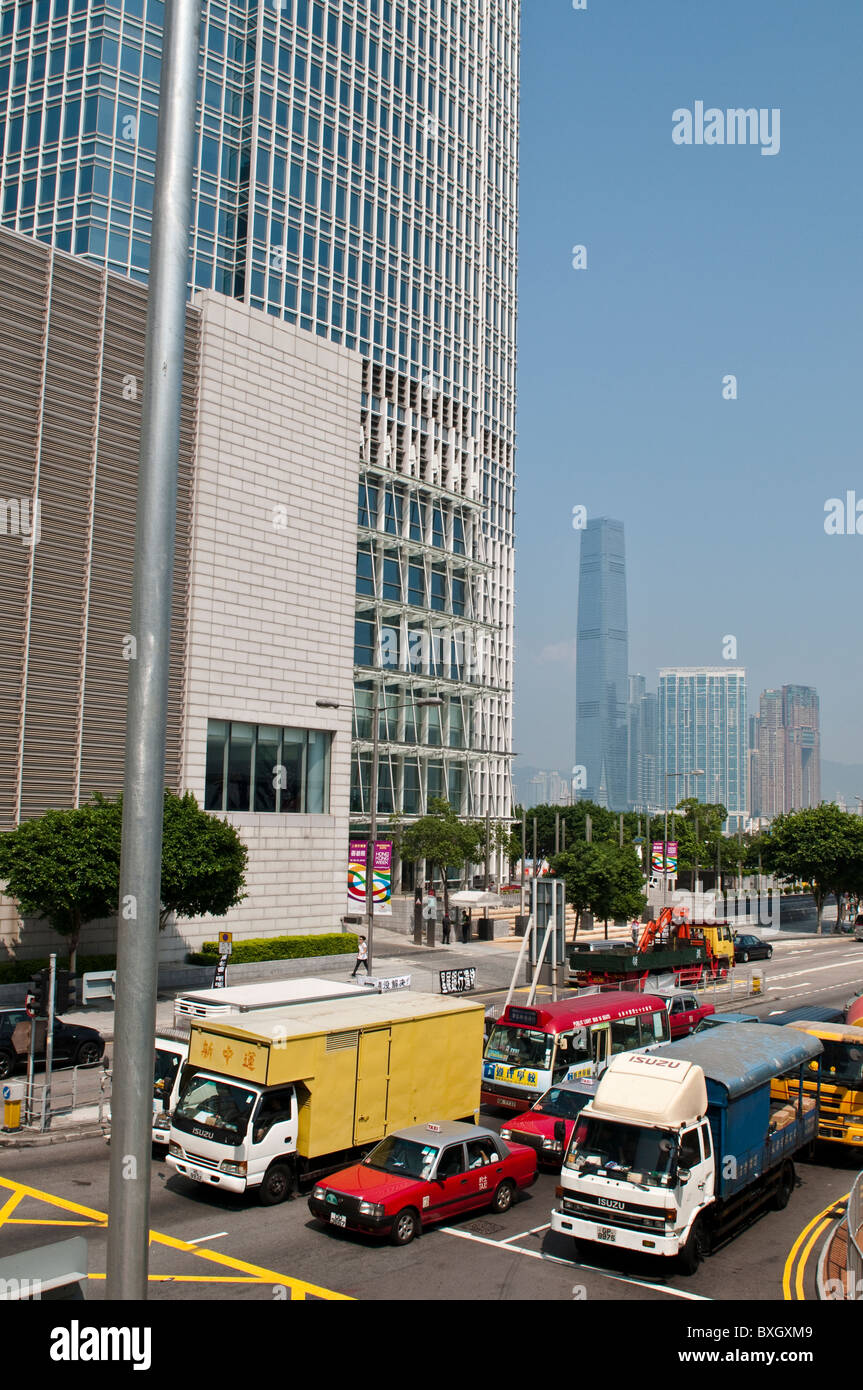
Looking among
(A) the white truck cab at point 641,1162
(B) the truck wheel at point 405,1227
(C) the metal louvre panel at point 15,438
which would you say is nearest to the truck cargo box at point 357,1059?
(B) the truck wheel at point 405,1227

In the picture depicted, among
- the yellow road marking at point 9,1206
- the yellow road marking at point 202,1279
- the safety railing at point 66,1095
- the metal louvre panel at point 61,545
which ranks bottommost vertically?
the safety railing at point 66,1095

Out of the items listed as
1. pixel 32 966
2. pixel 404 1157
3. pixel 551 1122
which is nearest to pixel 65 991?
pixel 32 966

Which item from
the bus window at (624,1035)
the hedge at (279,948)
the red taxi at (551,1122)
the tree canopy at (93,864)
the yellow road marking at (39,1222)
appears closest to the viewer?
the yellow road marking at (39,1222)

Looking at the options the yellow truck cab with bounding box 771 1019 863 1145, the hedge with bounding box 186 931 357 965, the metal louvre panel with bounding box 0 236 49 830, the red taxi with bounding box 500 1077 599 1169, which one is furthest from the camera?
the hedge with bounding box 186 931 357 965

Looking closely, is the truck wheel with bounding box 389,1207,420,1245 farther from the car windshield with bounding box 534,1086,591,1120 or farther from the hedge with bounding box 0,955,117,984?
the hedge with bounding box 0,955,117,984

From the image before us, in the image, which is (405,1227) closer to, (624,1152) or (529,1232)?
(529,1232)

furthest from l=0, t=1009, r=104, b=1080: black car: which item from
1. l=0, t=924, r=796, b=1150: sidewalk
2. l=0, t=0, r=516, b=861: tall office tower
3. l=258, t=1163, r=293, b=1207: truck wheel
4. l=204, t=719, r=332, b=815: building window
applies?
l=0, t=0, r=516, b=861: tall office tower

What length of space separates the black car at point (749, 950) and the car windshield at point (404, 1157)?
141 feet

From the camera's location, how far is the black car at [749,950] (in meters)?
56.8

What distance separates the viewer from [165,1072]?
21.1m

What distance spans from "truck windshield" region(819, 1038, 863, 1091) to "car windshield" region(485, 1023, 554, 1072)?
539 centimetres

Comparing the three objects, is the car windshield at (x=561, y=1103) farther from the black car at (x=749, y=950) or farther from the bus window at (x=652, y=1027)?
the black car at (x=749, y=950)

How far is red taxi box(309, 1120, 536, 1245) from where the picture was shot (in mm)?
15469
